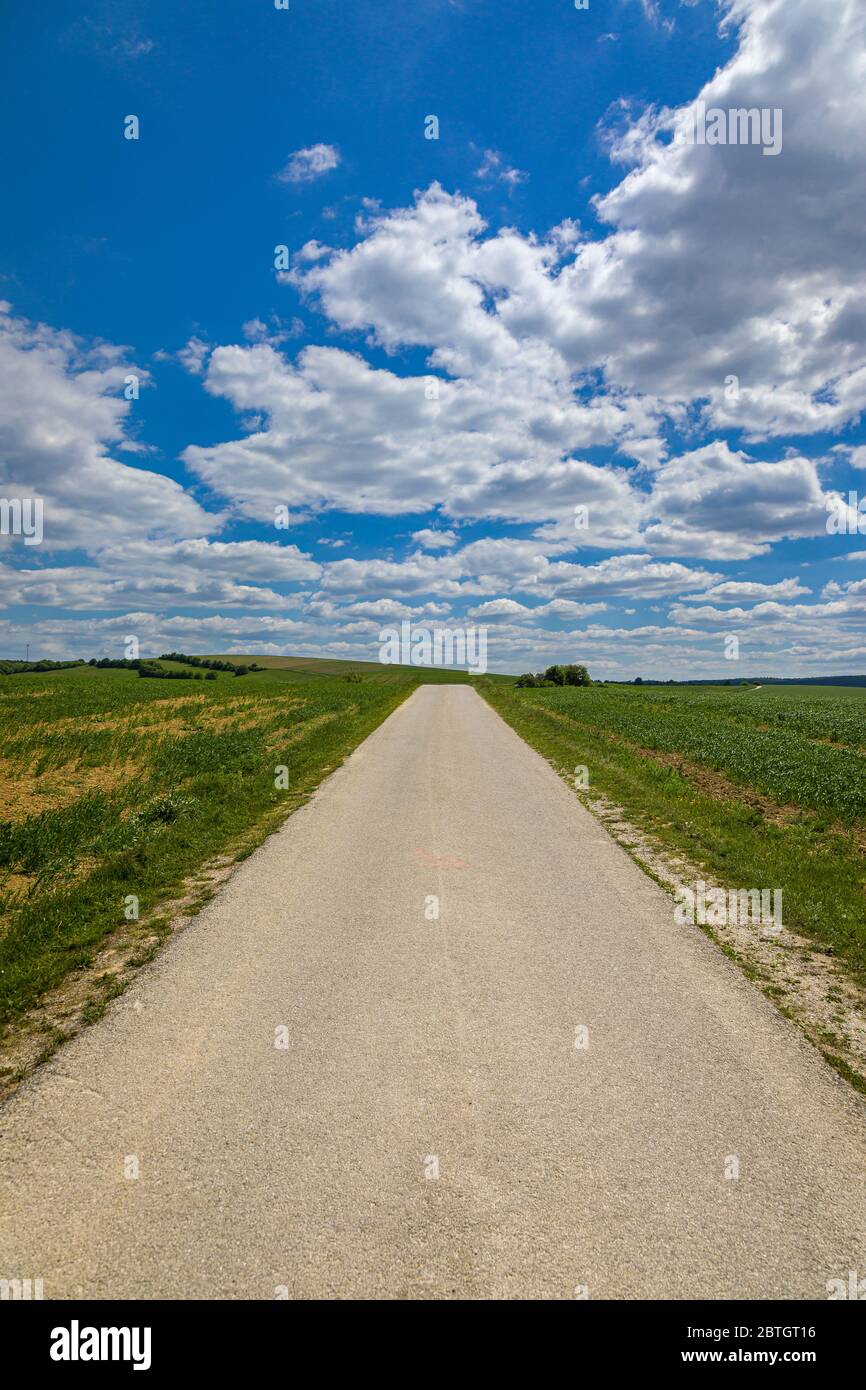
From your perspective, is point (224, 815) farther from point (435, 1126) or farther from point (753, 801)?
point (753, 801)

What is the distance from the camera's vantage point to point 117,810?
1385cm

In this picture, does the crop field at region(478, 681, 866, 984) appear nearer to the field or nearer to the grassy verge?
the field

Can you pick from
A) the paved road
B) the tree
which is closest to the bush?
the tree

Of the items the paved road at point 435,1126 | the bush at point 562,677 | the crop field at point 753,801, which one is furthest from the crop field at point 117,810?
the bush at point 562,677

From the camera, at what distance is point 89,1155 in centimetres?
419

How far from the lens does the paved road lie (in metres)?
3.45

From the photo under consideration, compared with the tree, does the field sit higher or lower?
lower

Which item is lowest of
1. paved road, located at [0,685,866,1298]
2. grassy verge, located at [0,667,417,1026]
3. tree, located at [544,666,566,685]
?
paved road, located at [0,685,866,1298]

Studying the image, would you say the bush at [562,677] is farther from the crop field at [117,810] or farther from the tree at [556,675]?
the crop field at [117,810]

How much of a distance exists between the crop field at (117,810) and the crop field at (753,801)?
7904 mm

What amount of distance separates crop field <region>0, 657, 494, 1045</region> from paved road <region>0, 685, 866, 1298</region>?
1.52 metres

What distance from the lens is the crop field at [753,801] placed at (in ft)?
29.7

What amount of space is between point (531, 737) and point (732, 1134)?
23.1m

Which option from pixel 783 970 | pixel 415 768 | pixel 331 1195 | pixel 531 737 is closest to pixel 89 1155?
pixel 331 1195
